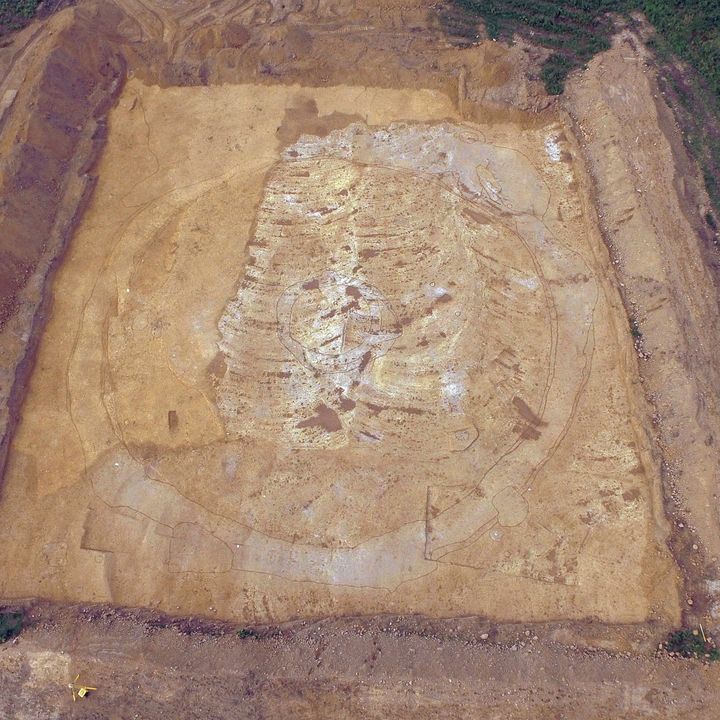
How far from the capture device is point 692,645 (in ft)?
37.6

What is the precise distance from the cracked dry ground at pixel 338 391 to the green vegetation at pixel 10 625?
424mm

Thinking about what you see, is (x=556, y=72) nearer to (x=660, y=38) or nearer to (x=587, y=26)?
(x=587, y=26)

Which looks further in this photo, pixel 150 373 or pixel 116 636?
pixel 150 373

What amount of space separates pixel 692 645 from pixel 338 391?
32.6 feet

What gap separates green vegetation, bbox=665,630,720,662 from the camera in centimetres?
1131

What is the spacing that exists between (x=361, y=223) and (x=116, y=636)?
1291 centimetres

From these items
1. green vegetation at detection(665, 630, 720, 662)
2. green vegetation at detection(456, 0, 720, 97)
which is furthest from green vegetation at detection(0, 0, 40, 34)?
green vegetation at detection(665, 630, 720, 662)

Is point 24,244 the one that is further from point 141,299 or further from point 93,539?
point 93,539

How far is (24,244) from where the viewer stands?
16.2m

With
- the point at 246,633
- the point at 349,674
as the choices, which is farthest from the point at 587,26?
the point at 246,633

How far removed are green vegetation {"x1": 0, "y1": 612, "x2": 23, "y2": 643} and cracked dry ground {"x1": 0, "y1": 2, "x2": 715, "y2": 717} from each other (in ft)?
1.39

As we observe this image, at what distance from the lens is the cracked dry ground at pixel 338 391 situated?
12.0m

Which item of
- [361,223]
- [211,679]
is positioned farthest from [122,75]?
[211,679]

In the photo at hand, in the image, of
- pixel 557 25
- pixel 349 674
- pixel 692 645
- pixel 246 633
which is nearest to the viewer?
pixel 349 674
